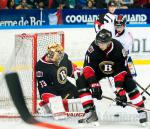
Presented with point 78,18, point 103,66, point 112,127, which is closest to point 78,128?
point 112,127

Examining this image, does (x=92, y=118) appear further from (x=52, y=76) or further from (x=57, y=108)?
(x=52, y=76)

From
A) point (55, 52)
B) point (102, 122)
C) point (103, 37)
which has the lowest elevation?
point (102, 122)

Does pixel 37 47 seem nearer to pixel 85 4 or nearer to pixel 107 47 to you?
pixel 107 47

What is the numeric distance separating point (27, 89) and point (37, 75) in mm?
295

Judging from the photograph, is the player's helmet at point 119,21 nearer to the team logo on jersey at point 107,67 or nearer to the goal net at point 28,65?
the goal net at point 28,65

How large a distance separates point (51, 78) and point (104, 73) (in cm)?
58

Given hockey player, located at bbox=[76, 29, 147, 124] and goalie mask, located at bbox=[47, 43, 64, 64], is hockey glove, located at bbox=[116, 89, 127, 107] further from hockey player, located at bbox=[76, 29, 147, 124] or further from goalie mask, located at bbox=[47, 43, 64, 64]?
goalie mask, located at bbox=[47, 43, 64, 64]

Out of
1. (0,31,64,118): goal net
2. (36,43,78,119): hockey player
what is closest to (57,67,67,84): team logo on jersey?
(36,43,78,119): hockey player

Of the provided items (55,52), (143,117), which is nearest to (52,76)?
(55,52)

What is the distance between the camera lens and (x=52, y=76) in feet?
15.9

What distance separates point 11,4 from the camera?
29.8 ft

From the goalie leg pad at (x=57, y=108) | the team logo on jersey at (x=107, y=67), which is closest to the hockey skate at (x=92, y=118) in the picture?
the goalie leg pad at (x=57, y=108)

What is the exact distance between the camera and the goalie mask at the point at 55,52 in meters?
4.67

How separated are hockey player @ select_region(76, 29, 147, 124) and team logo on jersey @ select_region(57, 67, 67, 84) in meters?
0.39
